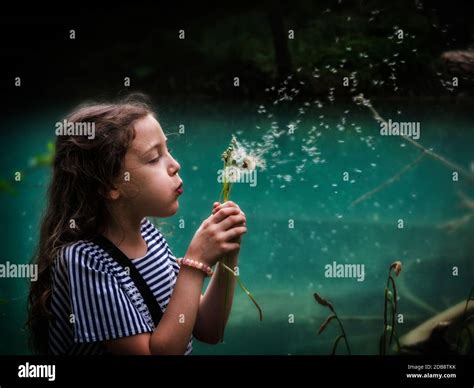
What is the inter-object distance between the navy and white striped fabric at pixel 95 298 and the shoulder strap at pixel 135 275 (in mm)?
12

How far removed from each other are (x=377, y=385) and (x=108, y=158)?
3.41 ft

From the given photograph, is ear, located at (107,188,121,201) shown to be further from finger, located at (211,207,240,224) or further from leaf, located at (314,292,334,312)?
leaf, located at (314,292,334,312)

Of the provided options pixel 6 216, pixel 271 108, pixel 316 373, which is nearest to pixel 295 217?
pixel 271 108

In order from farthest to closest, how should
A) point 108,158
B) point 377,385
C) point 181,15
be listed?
1. point 181,15
2. point 377,385
3. point 108,158

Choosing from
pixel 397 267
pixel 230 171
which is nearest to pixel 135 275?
pixel 230 171

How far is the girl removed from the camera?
146 centimetres

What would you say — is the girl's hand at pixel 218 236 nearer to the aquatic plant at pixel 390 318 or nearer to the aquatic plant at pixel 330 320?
the aquatic plant at pixel 330 320

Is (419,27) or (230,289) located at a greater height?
(419,27)

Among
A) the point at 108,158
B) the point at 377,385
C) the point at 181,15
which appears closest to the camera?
→ the point at 108,158

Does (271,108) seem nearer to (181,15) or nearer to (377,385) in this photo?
(181,15)

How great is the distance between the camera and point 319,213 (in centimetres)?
217

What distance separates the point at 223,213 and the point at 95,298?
355 millimetres

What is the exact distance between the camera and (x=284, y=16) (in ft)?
6.93

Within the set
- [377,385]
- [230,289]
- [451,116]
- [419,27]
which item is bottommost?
[377,385]
